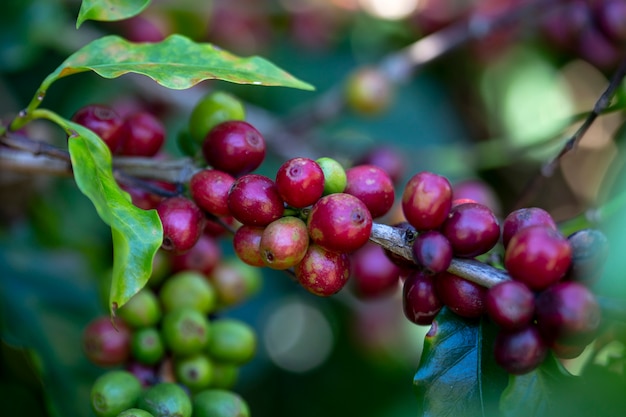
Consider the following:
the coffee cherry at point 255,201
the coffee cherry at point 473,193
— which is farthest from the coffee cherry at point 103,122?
the coffee cherry at point 473,193

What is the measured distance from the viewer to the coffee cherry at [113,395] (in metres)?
1.17

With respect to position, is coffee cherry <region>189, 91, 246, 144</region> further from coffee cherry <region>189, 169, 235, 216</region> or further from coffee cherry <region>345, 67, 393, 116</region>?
coffee cherry <region>345, 67, 393, 116</region>

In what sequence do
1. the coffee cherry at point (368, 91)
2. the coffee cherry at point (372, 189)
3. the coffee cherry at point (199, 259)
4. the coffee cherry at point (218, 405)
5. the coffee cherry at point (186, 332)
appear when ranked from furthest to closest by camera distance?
the coffee cherry at point (368, 91) → the coffee cherry at point (199, 259) → the coffee cherry at point (186, 332) → the coffee cherry at point (218, 405) → the coffee cherry at point (372, 189)

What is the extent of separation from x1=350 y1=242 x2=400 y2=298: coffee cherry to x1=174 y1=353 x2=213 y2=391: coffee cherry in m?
0.52

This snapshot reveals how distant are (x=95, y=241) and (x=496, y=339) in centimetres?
135

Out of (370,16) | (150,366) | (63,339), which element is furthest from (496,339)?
(370,16)

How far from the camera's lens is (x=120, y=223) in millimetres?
993

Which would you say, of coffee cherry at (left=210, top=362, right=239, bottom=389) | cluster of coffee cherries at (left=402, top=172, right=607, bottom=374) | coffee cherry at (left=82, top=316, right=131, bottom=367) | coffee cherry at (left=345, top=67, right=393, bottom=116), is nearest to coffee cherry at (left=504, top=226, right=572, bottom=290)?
cluster of coffee cherries at (left=402, top=172, right=607, bottom=374)

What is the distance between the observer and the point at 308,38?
8.89 feet

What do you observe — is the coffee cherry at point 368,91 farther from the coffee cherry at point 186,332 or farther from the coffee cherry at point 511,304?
the coffee cherry at point 511,304

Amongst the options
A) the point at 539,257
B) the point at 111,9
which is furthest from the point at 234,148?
the point at 539,257

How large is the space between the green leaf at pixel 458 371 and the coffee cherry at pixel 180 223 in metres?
0.41

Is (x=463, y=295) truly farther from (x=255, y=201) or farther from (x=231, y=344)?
(x=231, y=344)

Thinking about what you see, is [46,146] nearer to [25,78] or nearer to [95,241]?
[95,241]
